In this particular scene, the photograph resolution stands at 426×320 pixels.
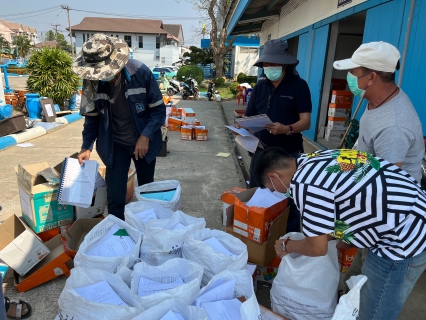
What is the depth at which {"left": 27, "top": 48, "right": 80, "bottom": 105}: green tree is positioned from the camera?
9.84 m

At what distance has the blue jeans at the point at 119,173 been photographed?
2678 millimetres

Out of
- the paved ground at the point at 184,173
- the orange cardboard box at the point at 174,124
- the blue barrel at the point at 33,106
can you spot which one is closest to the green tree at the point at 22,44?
the blue barrel at the point at 33,106

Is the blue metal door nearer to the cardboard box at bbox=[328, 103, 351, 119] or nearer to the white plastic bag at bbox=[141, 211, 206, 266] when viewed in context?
the cardboard box at bbox=[328, 103, 351, 119]

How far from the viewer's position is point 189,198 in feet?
13.5

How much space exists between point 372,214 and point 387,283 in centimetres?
41

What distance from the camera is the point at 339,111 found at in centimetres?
647

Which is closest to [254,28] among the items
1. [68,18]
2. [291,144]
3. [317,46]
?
[317,46]

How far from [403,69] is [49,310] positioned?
13.4 feet

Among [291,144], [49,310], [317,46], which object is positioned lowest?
[49,310]

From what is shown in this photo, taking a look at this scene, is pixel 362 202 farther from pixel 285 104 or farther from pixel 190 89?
pixel 190 89

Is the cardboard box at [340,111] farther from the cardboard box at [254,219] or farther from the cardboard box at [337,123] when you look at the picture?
the cardboard box at [254,219]

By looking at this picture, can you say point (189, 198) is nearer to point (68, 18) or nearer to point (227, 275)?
point (227, 275)

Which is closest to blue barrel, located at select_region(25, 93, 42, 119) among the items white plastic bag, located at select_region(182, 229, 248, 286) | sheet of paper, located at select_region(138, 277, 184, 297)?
white plastic bag, located at select_region(182, 229, 248, 286)

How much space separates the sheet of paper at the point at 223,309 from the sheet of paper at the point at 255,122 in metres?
1.46
